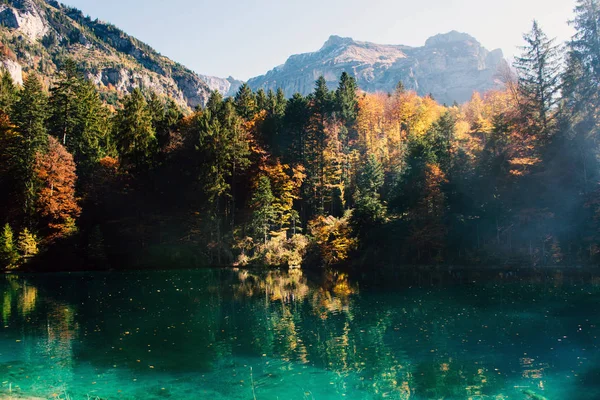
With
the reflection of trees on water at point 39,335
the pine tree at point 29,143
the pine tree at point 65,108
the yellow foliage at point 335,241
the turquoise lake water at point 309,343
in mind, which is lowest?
the turquoise lake water at point 309,343

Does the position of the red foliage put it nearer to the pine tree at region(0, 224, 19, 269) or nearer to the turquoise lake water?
the pine tree at region(0, 224, 19, 269)

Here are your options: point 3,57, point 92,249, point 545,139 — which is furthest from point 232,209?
point 3,57

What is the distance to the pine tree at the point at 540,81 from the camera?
4194 cm

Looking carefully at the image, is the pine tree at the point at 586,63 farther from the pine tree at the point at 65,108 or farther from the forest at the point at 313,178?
the pine tree at the point at 65,108

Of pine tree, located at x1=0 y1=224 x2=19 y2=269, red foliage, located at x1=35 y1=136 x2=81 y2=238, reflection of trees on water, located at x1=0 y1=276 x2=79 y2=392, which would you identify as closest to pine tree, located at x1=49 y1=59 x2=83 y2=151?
red foliage, located at x1=35 y1=136 x2=81 y2=238

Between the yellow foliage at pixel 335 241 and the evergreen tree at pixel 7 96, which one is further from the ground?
the evergreen tree at pixel 7 96

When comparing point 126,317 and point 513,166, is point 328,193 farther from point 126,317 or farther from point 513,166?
point 126,317

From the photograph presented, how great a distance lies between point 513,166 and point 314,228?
2320cm

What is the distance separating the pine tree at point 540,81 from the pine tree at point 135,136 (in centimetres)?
4721

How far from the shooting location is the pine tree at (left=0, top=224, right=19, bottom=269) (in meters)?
Result: 47.7

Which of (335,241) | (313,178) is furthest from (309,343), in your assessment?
(313,178)

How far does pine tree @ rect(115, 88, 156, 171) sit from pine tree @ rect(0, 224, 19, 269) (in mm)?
16457

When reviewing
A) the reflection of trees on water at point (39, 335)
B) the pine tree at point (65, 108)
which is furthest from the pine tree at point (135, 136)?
the reflection of trees on water at point (39, 335)

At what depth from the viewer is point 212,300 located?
29.1 m
